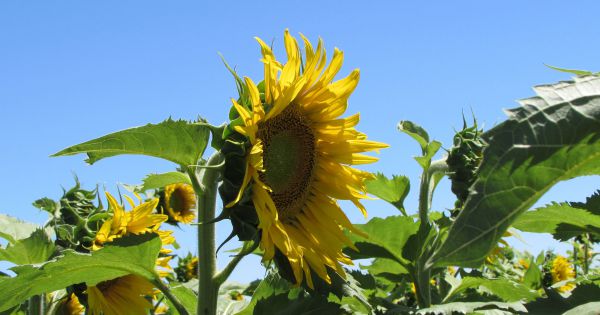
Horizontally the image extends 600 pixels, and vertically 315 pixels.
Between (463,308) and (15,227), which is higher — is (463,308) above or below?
below

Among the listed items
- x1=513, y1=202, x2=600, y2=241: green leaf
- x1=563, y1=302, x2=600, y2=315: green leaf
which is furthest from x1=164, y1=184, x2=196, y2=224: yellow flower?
x1=563, y1=302, x2=600, y2=315: green leaf

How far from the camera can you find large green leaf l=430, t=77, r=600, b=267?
879mm

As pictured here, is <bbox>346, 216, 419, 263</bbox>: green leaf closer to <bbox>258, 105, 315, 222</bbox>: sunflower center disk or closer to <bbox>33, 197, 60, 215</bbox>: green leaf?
<bbox>258, 105, 315, 222</bbox>: sunflower center disk

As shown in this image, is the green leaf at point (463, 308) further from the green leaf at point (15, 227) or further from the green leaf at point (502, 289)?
the green leaf at point (15, 227)

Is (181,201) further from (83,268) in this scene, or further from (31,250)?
(83,268)

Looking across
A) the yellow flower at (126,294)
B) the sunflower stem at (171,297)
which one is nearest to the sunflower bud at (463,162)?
the sunflower stem at (171,297)

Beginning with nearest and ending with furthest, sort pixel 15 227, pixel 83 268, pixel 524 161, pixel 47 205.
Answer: pixel 524 161
pixel 83 268
pixel 15 227
pixel 47 205

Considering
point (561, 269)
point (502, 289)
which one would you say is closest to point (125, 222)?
point (502, 289)

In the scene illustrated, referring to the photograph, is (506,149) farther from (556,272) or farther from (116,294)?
(556,272)

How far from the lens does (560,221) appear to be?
5.46 feet

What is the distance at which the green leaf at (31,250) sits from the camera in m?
2.41

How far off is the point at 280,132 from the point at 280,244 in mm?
380

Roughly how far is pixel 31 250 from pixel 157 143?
112 centimetres

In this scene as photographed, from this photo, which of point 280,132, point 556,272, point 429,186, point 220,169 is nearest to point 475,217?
point 220,169
